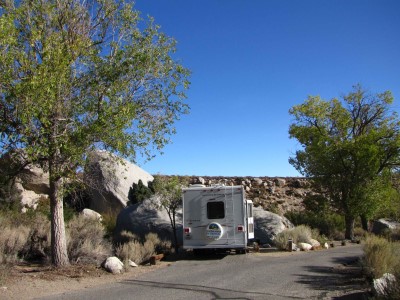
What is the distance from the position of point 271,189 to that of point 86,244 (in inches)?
1106

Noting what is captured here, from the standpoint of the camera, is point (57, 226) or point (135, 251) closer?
point (57, 226)

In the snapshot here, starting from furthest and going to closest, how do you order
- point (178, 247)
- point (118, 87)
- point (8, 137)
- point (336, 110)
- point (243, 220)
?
point (336, 110) < point (178, 247) < point (243, 220) < point (118, 87) < point (8, 137)

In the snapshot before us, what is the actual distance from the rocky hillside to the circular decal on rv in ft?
64.6

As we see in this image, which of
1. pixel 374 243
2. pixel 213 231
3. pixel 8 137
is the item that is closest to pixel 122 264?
pixel 213 231

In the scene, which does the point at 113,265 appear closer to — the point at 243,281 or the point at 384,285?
the point at 243,281

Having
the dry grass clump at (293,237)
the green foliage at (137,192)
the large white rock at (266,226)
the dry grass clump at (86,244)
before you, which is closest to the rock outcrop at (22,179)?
the dry grass clump at (86,244)

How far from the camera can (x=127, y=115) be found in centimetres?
1195

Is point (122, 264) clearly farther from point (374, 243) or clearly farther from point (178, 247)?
point (374, 243)

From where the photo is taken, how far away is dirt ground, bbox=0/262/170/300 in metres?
10.5

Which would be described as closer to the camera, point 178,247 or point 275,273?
point 275,273

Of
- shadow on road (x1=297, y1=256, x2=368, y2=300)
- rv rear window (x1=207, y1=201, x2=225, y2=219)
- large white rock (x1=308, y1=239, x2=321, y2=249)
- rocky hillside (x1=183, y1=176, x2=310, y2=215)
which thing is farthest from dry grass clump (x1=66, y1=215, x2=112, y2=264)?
rocky hillside (x1=183, y1=176, x2=310, y2=215)

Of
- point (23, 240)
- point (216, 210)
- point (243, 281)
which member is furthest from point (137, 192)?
point (243, 281)

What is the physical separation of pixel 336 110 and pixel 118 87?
15.3 m

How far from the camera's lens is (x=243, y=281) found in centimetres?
1127
